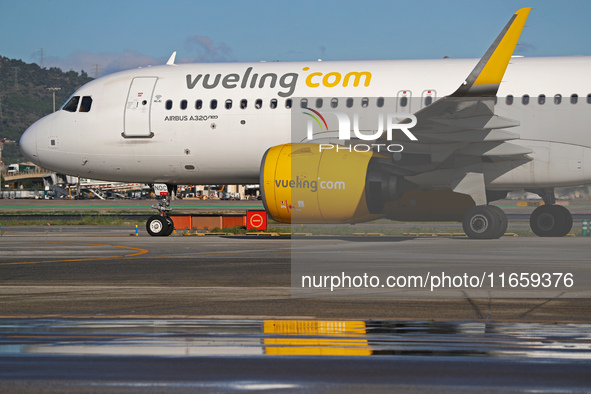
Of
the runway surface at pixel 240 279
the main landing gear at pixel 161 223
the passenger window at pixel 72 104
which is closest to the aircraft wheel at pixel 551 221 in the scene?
the runway surface at pixel 240 279

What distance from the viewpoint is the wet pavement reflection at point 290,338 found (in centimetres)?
598

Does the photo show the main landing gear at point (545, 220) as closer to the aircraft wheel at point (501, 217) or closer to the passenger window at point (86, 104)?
the aircraft wheel at point (501, 217)

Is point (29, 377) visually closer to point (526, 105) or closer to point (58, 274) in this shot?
point (58, 274)

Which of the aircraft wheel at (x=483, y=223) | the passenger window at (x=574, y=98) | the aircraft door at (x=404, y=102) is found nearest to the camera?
the aircraft wheel at (x=483, y=223)

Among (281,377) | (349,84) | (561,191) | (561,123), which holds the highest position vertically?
(349,84)

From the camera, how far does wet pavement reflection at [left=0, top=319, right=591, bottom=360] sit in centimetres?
598

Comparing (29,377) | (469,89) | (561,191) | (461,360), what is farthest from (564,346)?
(561,191)

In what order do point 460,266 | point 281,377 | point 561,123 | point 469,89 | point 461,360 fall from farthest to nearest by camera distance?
1. point 561,123
2. point 469,89
3. point 460,266
4. point 461,360
5. point 281,377

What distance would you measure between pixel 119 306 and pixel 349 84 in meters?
12.7

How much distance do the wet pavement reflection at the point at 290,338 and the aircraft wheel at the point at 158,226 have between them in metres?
14.8

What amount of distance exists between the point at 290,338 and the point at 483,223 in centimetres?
1134

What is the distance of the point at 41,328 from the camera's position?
23.9 ft

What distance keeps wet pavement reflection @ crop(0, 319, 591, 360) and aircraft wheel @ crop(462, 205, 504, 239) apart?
31.9 feet

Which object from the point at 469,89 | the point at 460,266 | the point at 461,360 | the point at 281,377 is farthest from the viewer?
the point at 469,89
